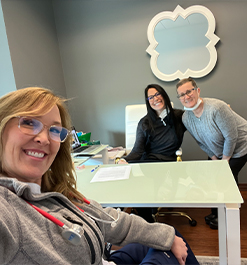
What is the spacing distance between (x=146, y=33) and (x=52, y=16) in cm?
135

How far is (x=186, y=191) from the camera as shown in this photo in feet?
3.92

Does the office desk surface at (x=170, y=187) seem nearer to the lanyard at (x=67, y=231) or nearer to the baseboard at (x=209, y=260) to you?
the lanyard at (x=67, y=231)

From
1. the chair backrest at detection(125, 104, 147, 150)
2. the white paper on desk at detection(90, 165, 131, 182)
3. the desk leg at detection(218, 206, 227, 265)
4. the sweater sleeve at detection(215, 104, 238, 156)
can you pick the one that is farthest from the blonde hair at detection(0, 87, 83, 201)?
the chair backrest at detection(125, 104, 147, 150)

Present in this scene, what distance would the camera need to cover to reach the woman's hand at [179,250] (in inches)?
35.0

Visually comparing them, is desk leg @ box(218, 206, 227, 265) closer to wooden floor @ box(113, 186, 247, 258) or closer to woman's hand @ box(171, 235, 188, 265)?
woman's hand @ box(171, 235, 188, 265)

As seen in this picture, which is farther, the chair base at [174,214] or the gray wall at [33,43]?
the gray wall at [33,43]

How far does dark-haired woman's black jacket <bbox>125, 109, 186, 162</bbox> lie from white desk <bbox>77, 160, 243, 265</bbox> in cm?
67

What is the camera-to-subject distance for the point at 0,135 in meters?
0.65

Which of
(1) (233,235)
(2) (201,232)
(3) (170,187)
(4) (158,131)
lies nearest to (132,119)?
(4) (158,131)

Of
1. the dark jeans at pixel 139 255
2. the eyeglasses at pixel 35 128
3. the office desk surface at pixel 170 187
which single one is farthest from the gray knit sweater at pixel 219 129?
the eyeglasses at pixel 35 128

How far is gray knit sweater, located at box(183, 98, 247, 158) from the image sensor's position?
6.40 ft

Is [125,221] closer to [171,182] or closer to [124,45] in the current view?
[171,182]

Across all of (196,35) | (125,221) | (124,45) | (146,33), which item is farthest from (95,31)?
(125,221)

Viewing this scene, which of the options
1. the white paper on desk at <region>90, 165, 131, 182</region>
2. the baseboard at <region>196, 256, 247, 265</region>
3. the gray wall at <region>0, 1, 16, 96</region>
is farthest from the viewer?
the gray wall at <region>0, 1, 16, 96</region>
